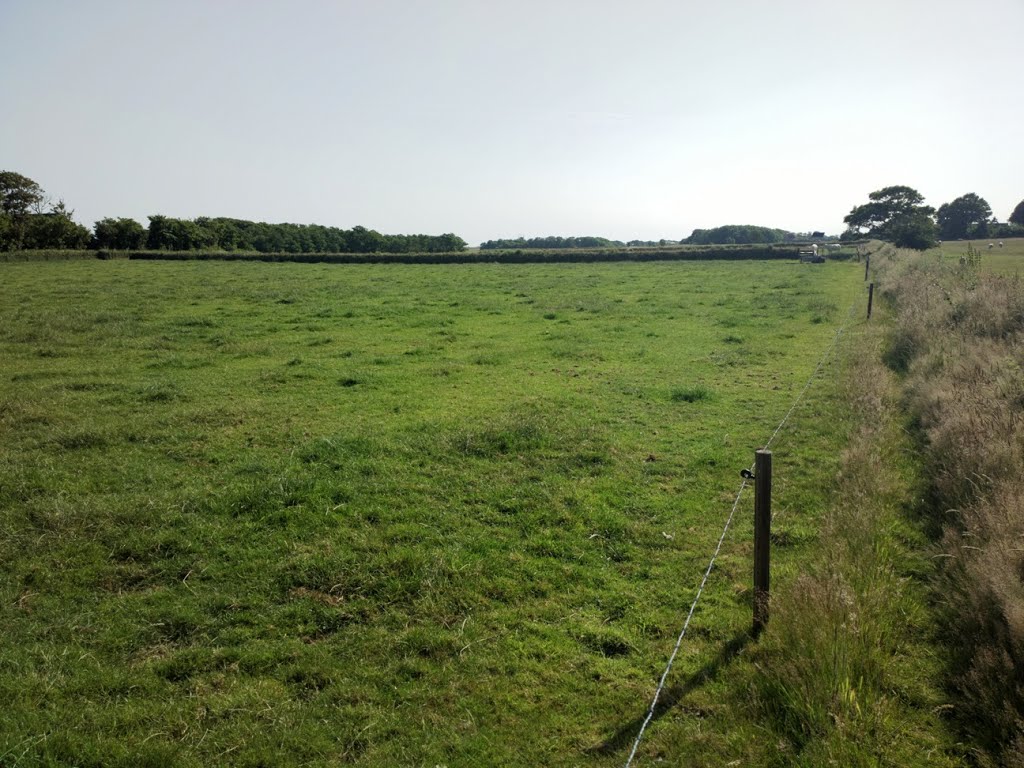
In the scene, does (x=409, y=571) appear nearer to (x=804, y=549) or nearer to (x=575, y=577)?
(x=575, y=577)

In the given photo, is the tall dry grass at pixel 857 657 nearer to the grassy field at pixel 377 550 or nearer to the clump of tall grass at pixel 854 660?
the clump of tall grass at pixel 854 660

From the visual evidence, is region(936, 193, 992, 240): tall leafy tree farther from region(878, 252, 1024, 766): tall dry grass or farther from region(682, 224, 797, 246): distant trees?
region(878, 252, 1024, 766): tall dry grass

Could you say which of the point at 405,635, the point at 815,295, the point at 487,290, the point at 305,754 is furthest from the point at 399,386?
the point at 815,295

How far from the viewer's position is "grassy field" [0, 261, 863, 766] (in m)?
4.32

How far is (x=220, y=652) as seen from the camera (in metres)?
4.98

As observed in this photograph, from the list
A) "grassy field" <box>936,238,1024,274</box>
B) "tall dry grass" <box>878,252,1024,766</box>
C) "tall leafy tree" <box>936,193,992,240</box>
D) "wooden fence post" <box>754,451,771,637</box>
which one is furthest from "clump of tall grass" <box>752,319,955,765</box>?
"tall leafy tree" <box>936,193,992,240</box>

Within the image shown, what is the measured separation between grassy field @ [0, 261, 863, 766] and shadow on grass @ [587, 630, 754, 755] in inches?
0.9

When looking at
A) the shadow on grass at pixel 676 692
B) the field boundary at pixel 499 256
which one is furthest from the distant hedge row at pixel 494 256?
the shadow on grass at pixel 676 692

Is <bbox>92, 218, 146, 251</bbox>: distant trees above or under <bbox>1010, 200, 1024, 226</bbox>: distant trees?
under

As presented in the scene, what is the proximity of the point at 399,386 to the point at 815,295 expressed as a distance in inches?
991

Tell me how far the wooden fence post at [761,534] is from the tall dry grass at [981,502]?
136 centimetres

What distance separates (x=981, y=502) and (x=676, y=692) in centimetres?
363

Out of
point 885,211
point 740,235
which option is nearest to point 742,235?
point 740,235

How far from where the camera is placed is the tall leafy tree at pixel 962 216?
10475 centimetres
